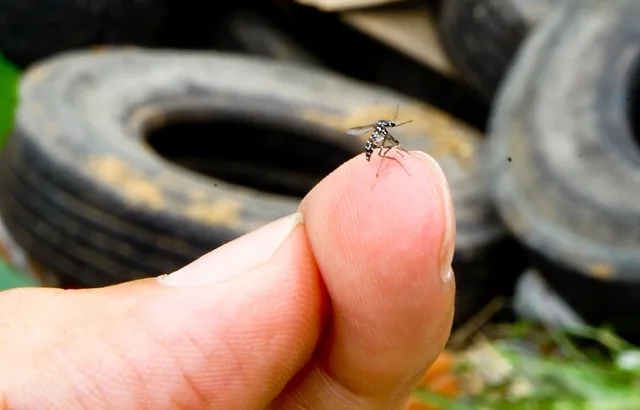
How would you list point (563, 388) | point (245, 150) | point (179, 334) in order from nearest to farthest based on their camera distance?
point (179, 334)
point (563, 388)
point (245, 150)

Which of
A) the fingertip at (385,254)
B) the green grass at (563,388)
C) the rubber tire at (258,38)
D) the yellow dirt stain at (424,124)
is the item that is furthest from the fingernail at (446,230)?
the rubber tire at (258,38)

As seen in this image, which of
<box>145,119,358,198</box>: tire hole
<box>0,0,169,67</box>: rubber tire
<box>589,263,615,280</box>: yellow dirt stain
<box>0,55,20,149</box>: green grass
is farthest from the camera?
<box>0,0,169,67</box>: rubber tire

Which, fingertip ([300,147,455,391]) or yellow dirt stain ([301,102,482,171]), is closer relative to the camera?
fingertip ([300,147,455,391])

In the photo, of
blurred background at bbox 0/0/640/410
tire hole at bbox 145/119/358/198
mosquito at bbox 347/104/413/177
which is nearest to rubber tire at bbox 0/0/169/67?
blurred background at bbox 0/0/640/410

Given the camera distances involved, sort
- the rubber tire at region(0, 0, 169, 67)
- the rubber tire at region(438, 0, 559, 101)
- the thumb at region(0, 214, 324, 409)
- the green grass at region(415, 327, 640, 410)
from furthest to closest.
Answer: the rubber tire at region(0, 0, 169, 67) → the rubber tire at region(438, 0, 559, 101) → the green grass at region(415, 327, 640, 410) → the thumb at region(0, 214, 324, 409)

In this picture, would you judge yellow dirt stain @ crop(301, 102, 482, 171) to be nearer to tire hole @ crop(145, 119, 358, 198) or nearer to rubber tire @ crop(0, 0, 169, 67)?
tire hole @ crop(145, 119, 358, 198)

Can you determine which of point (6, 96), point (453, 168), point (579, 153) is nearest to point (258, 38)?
point (453, 168)

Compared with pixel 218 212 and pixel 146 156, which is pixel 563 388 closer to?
pixel 218 212
